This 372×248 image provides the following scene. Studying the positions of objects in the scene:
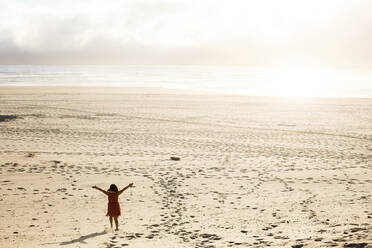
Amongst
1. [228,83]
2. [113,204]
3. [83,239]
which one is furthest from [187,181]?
[228,83]

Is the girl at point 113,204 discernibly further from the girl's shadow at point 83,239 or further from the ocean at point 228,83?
the ocean at point 228,83

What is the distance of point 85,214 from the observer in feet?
31.4

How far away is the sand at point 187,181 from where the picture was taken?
823 centimetres

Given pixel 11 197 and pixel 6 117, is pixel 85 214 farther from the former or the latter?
pixel 6 117

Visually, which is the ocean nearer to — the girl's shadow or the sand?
the sand

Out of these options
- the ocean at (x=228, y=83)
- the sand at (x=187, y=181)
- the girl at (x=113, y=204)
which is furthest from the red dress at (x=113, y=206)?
the ocean at (x=228, y=83)

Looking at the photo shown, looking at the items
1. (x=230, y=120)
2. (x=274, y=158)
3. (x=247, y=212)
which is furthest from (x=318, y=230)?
(x=230, y=120)

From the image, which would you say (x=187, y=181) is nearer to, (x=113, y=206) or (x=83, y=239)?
(x=113, y=206)

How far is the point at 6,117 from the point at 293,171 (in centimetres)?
1900

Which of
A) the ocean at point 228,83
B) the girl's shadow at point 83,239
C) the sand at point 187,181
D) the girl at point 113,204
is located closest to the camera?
the girl's shadow at point 83,239

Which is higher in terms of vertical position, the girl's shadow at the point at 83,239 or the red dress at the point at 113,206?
the red dress at the point at 113,206

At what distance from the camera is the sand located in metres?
8.23

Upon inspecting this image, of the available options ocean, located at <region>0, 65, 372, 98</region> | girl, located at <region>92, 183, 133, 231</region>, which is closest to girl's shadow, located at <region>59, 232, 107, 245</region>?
girl, located at <region>92, 183, 133, 231</region>

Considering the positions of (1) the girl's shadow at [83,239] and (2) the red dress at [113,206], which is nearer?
(1) the girl's shadow at [83,239]
